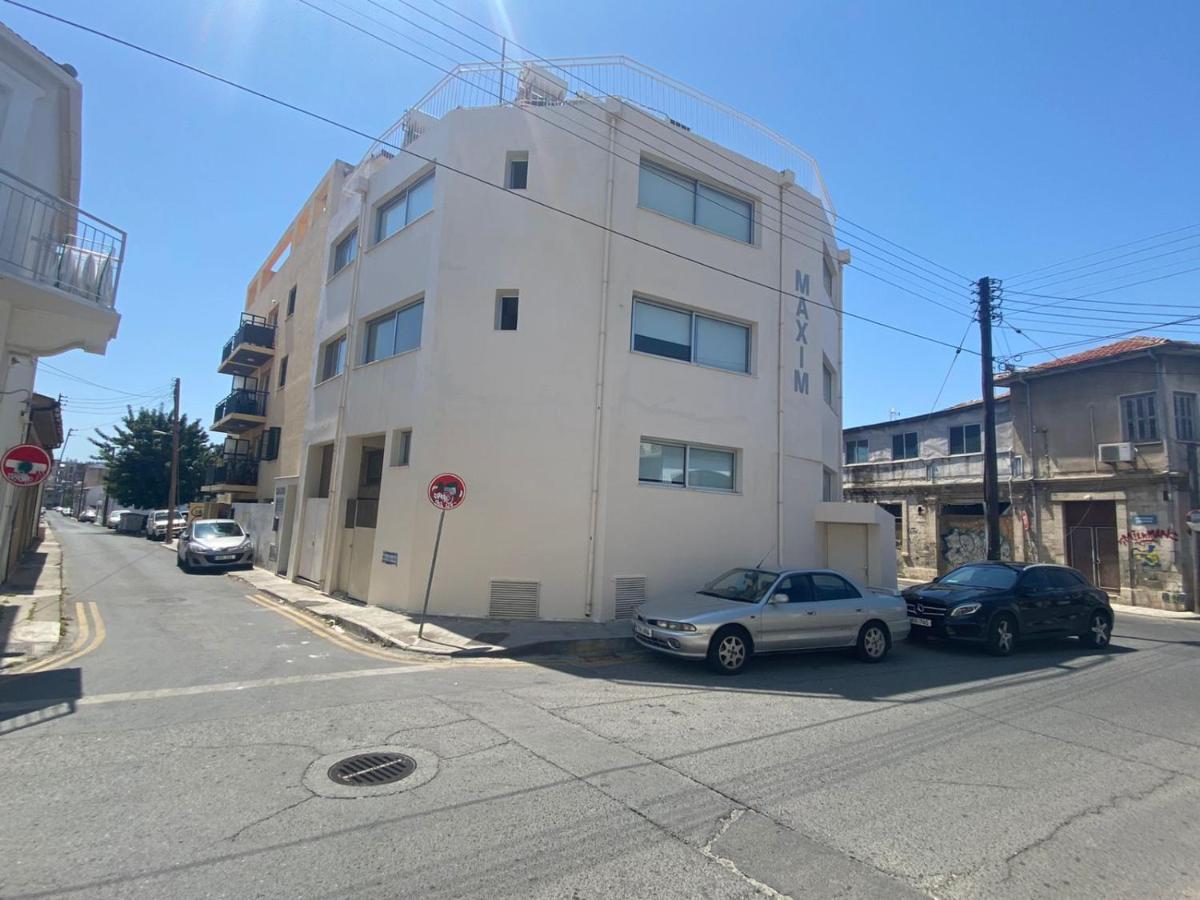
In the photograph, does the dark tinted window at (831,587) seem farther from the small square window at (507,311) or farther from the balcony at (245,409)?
the balcony at (245,409)

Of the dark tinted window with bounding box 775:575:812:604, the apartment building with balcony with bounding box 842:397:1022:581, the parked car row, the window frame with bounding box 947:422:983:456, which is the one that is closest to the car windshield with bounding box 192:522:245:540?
the parked car row

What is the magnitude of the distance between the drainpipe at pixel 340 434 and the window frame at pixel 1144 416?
24.7 meters

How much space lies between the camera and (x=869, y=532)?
15578 millimetres

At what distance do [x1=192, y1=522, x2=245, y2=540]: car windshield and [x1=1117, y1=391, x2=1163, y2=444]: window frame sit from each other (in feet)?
99.1

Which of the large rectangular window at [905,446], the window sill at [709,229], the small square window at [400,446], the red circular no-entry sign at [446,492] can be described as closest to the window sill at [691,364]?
the window sill at [709,229]

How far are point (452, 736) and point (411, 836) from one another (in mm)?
1784

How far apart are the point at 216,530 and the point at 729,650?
1914cm

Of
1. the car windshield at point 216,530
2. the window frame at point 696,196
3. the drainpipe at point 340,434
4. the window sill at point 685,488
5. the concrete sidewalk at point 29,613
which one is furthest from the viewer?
the car windshield at point 216,530

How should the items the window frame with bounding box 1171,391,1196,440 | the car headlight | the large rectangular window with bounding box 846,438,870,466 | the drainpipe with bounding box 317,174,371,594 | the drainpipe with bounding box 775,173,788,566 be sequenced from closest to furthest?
the car headlight, the drainpipe with bounding box 775,173,788,566, the drainpipe with bounding box 317,174,371,594, the window frame with bounding box 1171,391,1196,440, the large rectangular window with bounding box 846,438,870,466

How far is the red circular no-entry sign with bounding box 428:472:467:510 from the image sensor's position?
10703 millimetres

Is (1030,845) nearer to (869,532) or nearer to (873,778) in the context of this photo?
(873,778)

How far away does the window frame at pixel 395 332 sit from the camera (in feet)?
44.2

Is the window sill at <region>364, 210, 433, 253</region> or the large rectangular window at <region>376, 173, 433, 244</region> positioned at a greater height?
the large rectangular window at <region>376, 173, 433, 244</region>

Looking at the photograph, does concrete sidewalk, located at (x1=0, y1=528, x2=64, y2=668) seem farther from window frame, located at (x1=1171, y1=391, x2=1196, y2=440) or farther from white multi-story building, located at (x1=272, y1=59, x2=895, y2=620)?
window frame, located at (x1=1171, y1=391, x2=1196, y2=440)
